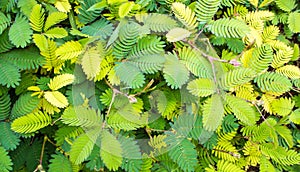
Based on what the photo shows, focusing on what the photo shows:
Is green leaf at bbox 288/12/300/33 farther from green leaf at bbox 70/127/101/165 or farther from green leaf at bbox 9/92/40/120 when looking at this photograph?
green leaf at bbox 9/92/40/120

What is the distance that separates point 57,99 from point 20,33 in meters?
0.28

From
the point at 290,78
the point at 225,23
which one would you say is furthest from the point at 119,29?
the point at 290,78

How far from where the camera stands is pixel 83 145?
1352mm

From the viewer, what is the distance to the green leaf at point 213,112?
4.59 feet

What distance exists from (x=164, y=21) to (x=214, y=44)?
26 cm

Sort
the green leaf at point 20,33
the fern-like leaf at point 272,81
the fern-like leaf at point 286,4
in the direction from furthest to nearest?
1. the fern-like leaf at point 286,4
2. the fern-like leaf at point 272,81
3. the green leaf at point 20,33

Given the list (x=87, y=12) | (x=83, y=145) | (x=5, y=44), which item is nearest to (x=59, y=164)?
(x=83, y=145)

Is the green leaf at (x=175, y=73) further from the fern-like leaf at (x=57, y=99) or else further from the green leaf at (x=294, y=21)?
the green leaf at (x=294, y=21)

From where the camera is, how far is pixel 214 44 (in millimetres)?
1547

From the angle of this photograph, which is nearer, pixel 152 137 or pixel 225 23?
pixel 225 23

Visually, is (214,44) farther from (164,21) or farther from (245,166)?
(245,166)

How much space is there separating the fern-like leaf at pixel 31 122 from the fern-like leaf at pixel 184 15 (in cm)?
65

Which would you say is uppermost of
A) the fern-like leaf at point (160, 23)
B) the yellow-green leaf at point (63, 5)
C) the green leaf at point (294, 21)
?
the yellow-green leaf at point (63, 5)

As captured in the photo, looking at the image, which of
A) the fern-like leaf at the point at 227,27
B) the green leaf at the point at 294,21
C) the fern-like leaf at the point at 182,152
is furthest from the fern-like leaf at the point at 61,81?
the green leaf at the point at 294,21
